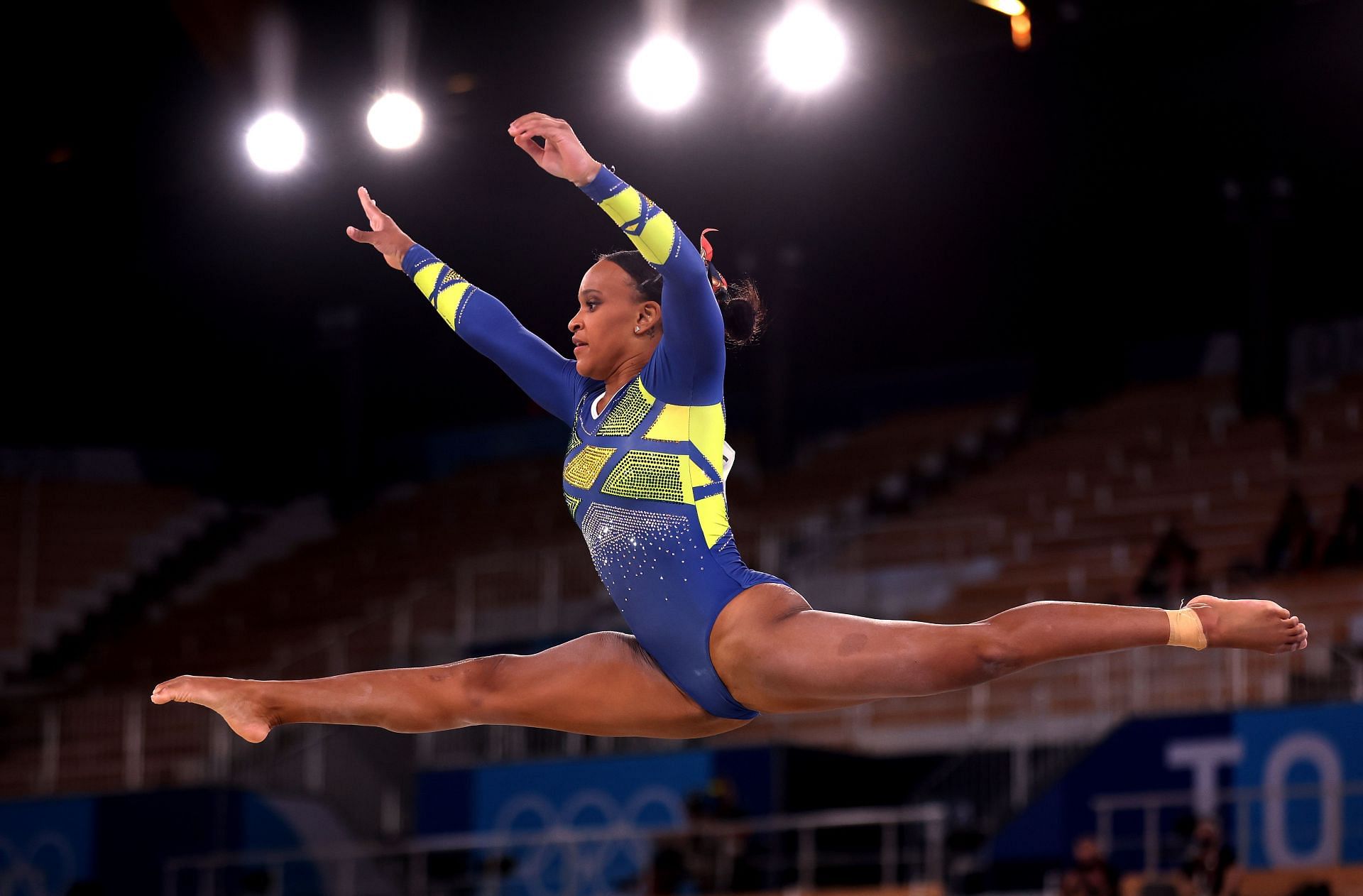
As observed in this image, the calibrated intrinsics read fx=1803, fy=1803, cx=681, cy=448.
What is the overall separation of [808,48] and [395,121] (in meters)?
2.35

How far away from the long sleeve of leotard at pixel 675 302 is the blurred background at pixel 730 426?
501 centimetres

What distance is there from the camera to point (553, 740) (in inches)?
514

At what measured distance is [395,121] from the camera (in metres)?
10.1

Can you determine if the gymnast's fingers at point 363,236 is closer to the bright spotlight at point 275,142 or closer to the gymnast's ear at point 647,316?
the gymnast's ear at point 647,316

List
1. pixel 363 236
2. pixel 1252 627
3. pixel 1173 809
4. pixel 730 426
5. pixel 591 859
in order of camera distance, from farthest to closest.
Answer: pixel 730 426
pixel 591 859
pixel 1173 809
pixel 363 236
pixel 1252 627

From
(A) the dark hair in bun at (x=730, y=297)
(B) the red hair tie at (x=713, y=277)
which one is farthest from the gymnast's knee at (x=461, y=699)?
(B) the red hair tie at (x=713, y=277)

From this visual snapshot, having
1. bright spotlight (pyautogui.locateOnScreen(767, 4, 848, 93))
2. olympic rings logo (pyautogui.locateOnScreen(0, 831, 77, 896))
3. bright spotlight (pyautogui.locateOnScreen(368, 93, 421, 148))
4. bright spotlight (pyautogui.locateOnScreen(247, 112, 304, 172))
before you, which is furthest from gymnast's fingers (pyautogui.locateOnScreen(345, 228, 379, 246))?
olympic rings logo (pyautogui.locateOnScreen(0, 831, 77, 896))

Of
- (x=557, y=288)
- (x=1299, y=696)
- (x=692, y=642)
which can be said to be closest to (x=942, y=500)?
(x=557, y=288)

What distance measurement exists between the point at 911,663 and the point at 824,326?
48.3ft

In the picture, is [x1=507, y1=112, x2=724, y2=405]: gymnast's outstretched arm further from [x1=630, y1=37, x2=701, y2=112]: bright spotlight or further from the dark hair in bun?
[x1=630, y1=37, x2=701, y2=112]: bright spotlight

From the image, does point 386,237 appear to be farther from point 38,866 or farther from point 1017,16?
point 38,866

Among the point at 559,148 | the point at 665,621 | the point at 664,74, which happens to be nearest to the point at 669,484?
the point at 665,621

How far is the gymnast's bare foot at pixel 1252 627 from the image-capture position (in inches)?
158

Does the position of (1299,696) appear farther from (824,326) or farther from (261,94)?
(824,326)
